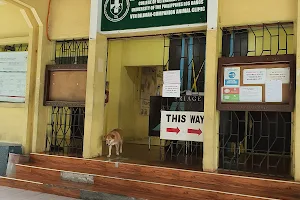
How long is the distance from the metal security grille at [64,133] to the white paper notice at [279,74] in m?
3.21

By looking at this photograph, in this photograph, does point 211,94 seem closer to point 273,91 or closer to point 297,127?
point 273,91

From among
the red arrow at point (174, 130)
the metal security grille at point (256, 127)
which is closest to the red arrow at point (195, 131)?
the red arrow at point (174, 130)

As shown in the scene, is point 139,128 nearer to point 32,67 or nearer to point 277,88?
point 32,67

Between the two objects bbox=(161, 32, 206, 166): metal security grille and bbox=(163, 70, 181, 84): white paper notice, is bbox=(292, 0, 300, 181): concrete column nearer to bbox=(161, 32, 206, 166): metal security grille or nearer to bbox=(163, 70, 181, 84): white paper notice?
bbox=(163, 70, 181, 84): white paper notice

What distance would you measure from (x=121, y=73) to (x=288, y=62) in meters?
4.50

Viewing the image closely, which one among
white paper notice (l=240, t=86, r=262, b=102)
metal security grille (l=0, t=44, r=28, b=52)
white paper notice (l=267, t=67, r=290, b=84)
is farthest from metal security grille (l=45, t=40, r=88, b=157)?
white paper notice (l=267, t=67, r=290, b=84)

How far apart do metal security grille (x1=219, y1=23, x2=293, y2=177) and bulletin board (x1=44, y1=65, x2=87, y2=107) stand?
7.95 feet

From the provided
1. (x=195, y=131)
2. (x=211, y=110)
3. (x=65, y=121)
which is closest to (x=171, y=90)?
(x=195, y=131)

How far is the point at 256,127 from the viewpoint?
6062 mm

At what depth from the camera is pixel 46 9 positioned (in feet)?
18.1

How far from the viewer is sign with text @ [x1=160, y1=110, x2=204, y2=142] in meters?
4.78

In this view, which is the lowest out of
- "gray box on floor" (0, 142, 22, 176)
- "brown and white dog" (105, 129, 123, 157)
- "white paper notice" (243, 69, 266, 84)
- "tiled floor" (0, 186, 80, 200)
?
"tiled floor" (0, 186, 80, 200)

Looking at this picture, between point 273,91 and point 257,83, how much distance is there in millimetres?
230

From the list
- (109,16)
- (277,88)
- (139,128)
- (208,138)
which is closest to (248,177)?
(208,138)
